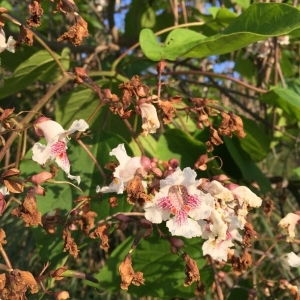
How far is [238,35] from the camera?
0.62 metres

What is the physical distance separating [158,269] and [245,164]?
0.77 ft

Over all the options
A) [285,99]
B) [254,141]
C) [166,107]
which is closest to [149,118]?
[166,107]

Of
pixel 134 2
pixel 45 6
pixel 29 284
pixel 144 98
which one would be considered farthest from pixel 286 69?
pixel 29 284

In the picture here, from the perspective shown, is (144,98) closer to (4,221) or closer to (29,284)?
(29,284)

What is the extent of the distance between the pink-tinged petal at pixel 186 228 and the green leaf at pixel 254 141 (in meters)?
0.37

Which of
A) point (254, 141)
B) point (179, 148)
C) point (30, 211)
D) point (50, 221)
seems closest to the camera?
point (30, 211)

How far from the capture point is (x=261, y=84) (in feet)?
3.39

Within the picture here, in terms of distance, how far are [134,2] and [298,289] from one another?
31.2 inches

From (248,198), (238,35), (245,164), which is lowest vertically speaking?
(245,164)

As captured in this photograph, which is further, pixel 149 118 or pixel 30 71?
pixel 30 71

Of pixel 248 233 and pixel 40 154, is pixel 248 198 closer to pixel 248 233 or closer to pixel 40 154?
pixel 248 233

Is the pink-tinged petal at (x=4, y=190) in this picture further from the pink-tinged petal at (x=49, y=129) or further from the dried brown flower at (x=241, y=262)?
the dried brown flower at (x=241, y=262)

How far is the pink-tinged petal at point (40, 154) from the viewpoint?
58cm

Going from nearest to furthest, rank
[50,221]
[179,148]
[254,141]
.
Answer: [50,221], [179,148], [254,141]
